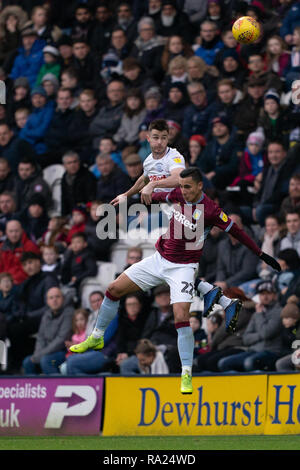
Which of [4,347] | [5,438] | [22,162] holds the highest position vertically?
[22,162]

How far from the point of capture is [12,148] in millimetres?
21516

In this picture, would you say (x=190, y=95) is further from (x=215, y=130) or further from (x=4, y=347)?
(x=4, y=347)

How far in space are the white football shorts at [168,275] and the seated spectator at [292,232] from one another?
13.9 ft

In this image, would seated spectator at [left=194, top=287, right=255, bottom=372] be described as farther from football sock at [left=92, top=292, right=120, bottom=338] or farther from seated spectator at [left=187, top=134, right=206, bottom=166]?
football sock at [left=92, top=292, right=120, bottom=338]

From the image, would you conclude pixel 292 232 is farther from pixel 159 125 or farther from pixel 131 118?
pixel 159 125

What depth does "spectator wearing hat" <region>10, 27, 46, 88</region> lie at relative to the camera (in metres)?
23.3

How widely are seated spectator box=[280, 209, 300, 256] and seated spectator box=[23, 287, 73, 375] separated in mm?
3707

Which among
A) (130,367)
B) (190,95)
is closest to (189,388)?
(130,367)

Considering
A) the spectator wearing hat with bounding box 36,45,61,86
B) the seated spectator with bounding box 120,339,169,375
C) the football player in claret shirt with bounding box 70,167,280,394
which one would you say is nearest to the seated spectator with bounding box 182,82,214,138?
the spectator wearing hat with bounding box 36,45,61,86

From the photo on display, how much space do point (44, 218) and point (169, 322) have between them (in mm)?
4530

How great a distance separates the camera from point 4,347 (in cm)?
1833

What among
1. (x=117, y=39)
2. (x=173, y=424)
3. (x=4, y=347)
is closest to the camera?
(x=173, y=424)

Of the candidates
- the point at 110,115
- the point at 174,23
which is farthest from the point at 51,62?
the point at 174,23

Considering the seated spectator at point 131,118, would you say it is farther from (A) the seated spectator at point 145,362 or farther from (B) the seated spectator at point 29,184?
(A) the seated spectator at point 145,362
